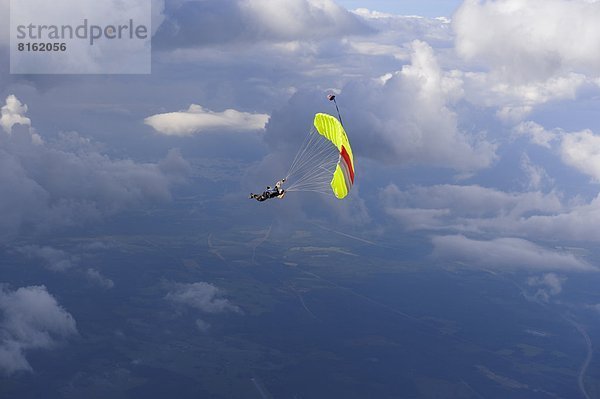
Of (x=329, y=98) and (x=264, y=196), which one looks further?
(x=264, y=196)

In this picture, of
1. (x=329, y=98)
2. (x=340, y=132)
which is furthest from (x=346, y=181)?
(x=329, y=98)

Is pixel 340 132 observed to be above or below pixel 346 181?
above

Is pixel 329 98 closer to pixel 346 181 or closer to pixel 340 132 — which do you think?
pixel 340 132

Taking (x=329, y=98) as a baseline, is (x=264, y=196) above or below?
below

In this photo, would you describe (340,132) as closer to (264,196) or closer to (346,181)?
(346,181)

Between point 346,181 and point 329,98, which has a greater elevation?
point 329,98

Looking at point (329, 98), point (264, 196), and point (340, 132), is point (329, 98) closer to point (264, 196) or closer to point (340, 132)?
point (340, 132)

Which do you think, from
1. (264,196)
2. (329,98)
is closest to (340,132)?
(329,98)
